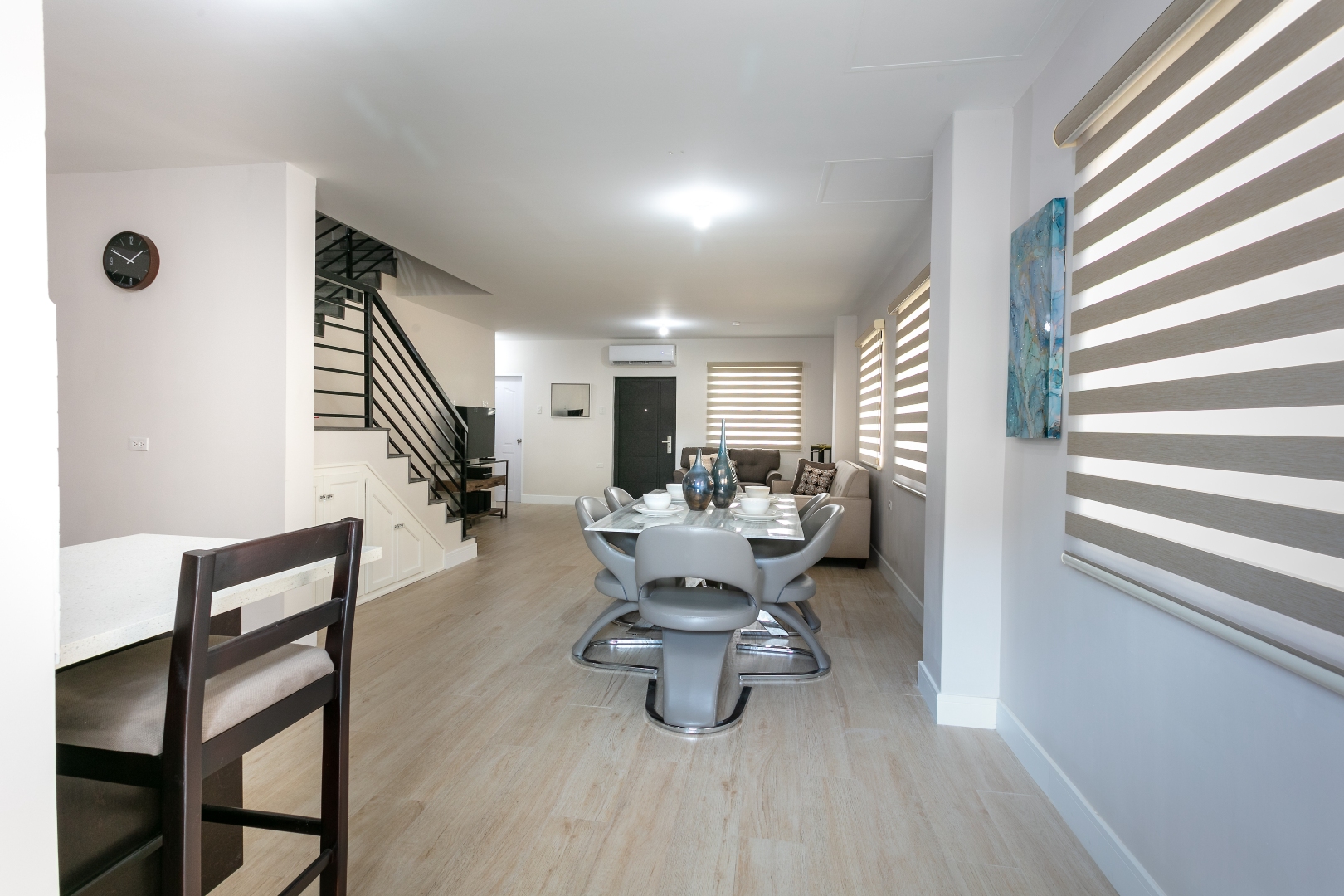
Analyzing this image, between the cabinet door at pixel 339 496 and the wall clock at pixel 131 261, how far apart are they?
1420 mm

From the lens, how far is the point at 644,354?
9.38 meters

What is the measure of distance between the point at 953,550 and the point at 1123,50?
5.92ft

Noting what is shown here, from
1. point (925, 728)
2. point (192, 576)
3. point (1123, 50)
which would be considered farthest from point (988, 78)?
point (192, 576)

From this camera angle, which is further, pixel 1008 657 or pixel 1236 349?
pixel 1008 657

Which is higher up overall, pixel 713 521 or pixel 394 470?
pixel 394 470

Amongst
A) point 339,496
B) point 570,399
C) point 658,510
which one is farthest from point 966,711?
point 570,399

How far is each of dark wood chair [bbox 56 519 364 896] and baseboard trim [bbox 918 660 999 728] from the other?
2.28m

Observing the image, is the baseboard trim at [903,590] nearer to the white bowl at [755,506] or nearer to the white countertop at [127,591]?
the white bowl at [755,506]

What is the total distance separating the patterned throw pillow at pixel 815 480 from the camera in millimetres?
6719

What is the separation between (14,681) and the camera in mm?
702

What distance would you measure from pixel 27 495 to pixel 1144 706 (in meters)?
2.25

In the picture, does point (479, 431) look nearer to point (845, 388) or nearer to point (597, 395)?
point (597, 395)

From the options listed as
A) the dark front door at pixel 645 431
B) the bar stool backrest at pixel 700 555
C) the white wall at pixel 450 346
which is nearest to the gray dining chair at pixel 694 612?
the bar stool backrest at pixel 700 555

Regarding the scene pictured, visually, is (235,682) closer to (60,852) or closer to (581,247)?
(60,852)
